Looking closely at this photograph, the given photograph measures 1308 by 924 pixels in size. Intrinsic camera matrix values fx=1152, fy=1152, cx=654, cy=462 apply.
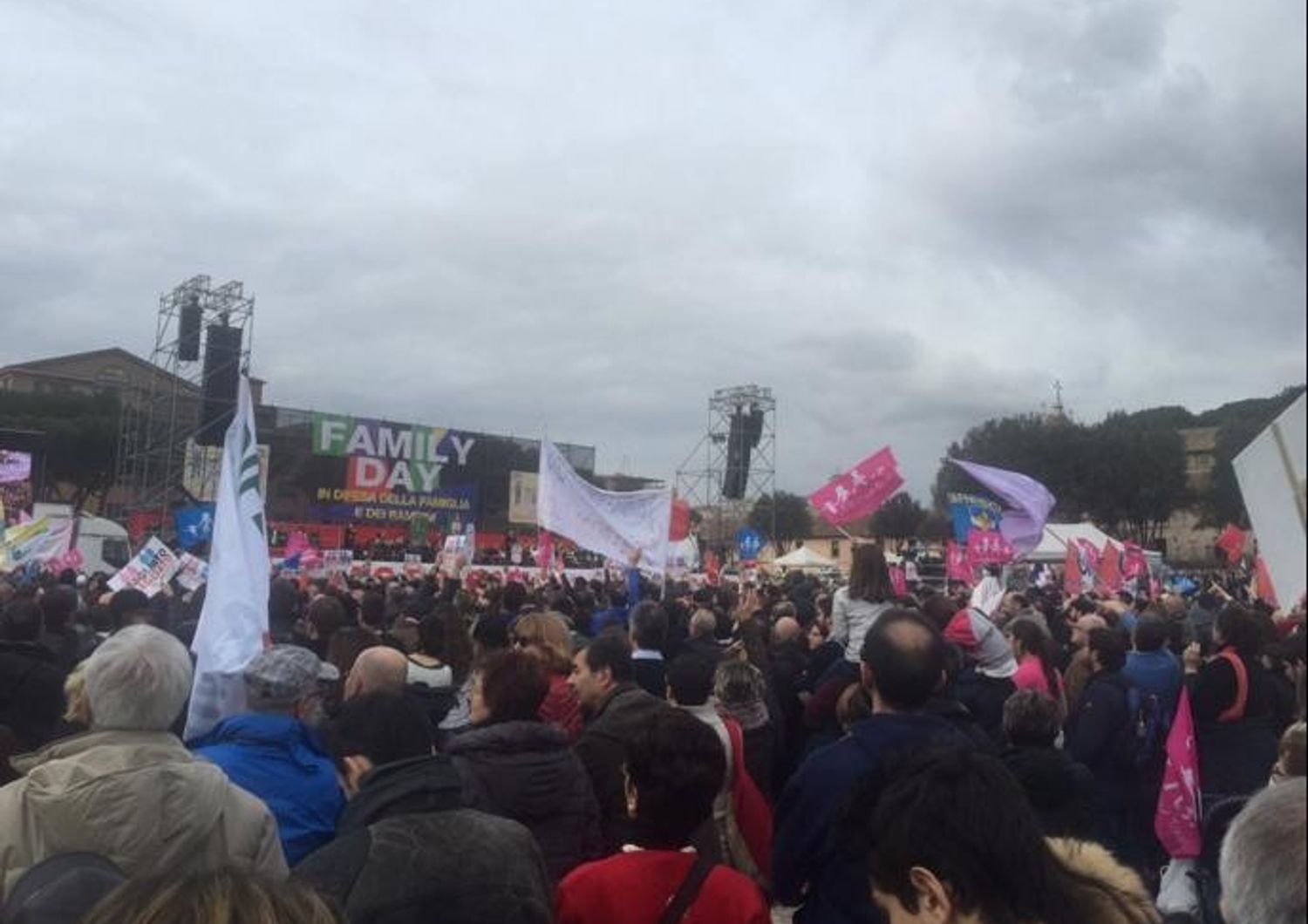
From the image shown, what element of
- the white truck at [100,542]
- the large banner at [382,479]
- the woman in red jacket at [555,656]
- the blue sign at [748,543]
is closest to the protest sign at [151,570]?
the woman in red jacket at [555,656]

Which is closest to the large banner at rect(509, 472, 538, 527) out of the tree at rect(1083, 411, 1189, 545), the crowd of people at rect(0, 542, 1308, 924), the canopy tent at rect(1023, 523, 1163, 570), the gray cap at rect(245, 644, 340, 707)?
the tree at rect(1083, 411, 1189, 545)

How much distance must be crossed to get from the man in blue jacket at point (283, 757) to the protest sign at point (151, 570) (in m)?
9.73

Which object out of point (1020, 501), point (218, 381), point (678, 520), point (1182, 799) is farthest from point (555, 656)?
point (218, 381)

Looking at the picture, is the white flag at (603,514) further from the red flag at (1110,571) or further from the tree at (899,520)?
the tree at (899,520)

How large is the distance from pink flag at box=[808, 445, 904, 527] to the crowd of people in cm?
681

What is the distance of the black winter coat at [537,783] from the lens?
12.4ft

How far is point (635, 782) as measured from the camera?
314cm

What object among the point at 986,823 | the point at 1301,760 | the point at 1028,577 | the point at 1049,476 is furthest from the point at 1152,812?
the point at 1049,476

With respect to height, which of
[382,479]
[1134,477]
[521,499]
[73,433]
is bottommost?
[521,499]

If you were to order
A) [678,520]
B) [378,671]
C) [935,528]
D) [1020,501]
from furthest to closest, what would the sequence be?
[935,528]
[678,520]
[1020,501]
[378,671]

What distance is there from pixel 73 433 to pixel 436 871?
2331 inches

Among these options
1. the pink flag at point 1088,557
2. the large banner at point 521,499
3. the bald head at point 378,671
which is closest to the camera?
the bald head at point 378,671

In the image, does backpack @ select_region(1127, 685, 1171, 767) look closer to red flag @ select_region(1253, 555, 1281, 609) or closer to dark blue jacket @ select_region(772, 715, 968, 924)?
red flag @ select_region(1253, 555, 1281, 609)

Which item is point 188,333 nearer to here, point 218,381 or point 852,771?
point 218,381
